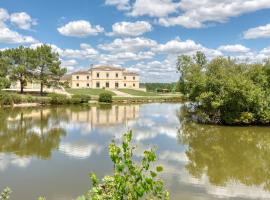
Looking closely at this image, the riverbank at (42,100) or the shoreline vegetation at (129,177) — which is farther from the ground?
the shoreline vegetation at (129,177)

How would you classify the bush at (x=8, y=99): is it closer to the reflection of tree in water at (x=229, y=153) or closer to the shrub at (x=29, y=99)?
the shrub at (x=29, y=99)

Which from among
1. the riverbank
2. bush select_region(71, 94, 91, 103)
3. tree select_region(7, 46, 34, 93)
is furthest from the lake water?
tree select_region(7, 46, 34, 93)

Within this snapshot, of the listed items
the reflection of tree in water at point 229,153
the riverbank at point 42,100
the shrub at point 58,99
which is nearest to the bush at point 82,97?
the riverbank at point 42,100

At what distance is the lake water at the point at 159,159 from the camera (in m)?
12.1

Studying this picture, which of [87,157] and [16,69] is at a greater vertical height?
[16,69]

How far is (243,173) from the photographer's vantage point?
47.8 feet

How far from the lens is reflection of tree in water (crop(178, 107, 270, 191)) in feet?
46.4

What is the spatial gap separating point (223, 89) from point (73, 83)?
66.7m

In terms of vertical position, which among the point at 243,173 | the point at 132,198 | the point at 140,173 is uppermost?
the point at 140,173

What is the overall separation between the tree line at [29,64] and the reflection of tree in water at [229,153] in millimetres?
36509

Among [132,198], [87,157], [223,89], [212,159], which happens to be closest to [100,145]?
[87,157]

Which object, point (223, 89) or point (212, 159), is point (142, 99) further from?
point (212, 159)

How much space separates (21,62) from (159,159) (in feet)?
156

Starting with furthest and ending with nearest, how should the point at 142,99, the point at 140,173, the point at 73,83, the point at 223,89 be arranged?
the point at 73,83
the point at 142,99
the point at 223,89
the point at 140,173
